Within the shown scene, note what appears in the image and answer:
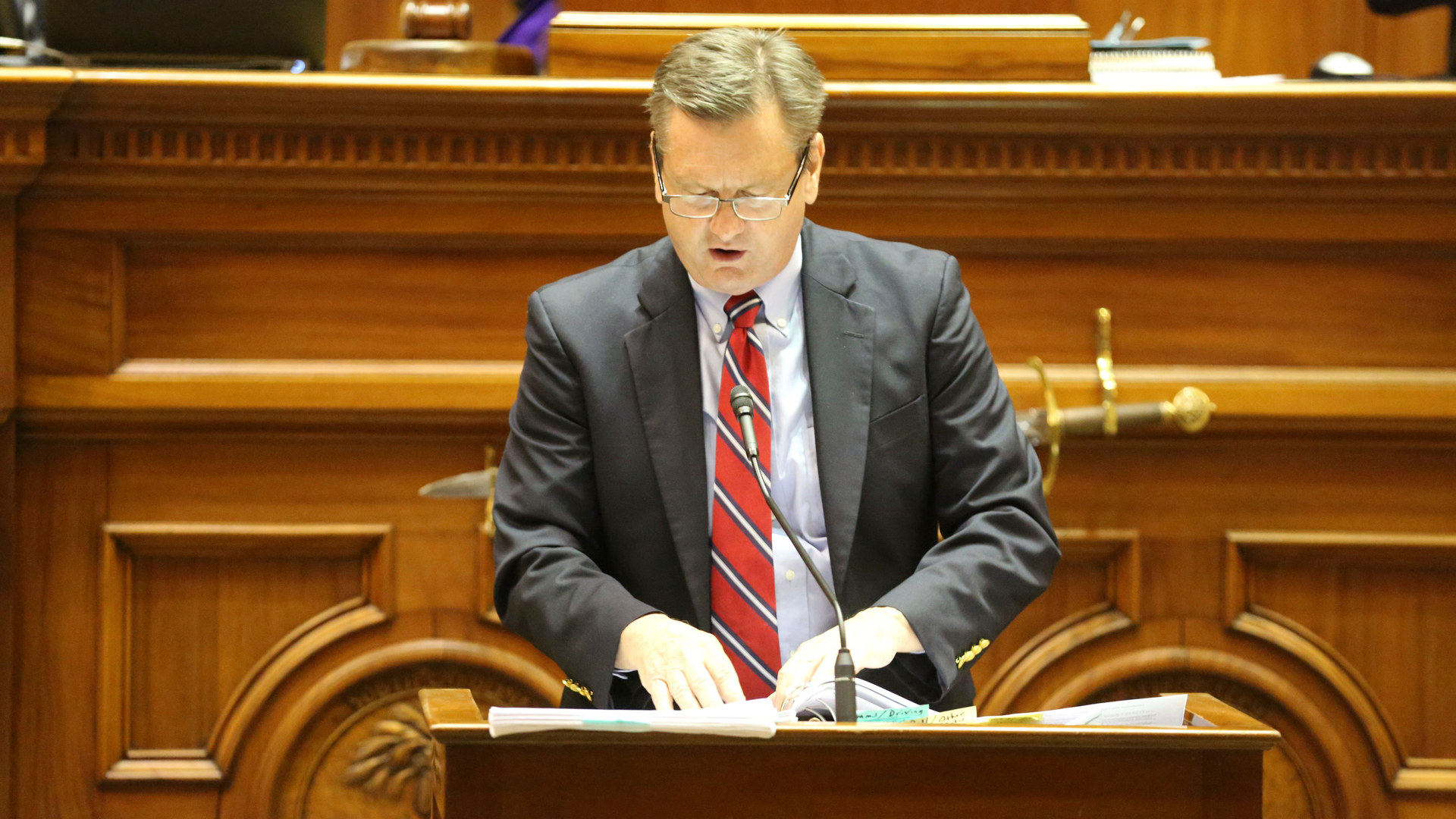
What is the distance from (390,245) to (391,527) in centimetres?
50

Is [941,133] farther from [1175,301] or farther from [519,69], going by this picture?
[519,69]

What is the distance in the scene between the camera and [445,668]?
8.56ft

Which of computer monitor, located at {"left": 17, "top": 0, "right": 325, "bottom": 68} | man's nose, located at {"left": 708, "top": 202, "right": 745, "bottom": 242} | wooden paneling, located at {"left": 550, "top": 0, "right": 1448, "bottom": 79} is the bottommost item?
man's nose, located at {"left": 708, "top": 202, "right": 745, "bottom": 242}

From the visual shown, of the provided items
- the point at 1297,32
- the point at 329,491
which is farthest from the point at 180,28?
the point at 1297,32

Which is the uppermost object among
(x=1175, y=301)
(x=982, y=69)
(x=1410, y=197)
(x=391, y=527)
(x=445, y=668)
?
(x=982, y=69)

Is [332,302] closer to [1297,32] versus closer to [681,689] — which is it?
[681,689]

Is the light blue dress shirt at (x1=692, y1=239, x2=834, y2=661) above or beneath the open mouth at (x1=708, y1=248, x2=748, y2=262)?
beneath

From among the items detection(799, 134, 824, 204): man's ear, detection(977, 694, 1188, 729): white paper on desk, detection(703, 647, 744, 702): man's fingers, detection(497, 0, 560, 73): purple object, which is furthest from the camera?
detection(497, 0, 560, 73): purple object

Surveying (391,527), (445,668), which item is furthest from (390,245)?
(445,668)

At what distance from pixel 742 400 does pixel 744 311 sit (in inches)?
13.8

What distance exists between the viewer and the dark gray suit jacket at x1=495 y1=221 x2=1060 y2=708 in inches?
75.2

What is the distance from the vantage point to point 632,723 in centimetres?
133

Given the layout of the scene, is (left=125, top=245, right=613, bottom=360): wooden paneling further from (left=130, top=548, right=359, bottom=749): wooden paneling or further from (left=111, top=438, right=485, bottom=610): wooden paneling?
(left=130, top=548, right=359, bottom=749): wooden paneling

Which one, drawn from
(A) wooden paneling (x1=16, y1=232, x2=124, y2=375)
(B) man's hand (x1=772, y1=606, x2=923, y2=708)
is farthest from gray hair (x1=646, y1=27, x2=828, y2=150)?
(A) wooden paneling (x1=16, y1=232, x2=124, y2=375)
